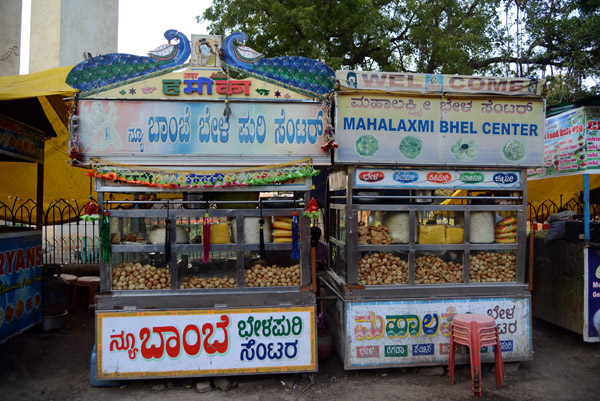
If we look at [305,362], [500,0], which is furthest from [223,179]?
[500,0]

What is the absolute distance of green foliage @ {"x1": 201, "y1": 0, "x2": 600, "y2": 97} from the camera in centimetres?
1090

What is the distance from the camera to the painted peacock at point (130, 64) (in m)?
4.40

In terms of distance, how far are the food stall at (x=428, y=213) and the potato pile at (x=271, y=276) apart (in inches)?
25.1

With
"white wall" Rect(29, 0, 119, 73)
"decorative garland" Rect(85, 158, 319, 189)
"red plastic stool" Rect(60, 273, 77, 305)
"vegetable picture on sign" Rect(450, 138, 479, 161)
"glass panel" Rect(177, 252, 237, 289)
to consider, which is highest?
"white wall" Rect(29, 0, 119, 73)

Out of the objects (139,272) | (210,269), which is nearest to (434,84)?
(210,269)

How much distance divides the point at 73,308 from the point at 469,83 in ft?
25.4

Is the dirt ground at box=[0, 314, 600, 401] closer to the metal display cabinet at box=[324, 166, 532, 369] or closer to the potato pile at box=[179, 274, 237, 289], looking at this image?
the metal display cabinet at box=[324, 166, 532, 369]

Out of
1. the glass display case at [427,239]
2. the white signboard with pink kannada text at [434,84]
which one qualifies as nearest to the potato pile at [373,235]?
the glass display case at [427,239]

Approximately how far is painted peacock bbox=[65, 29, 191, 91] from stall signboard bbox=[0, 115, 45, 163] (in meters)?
2.00

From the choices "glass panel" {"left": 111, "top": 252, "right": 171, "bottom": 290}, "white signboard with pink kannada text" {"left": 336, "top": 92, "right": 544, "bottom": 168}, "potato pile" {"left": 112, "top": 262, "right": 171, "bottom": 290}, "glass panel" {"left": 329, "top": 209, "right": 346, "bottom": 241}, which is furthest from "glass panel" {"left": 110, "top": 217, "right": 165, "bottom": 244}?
"white signboard with pink kannada text" {"left": 336, "top": 92, "right": 544, "bottom": 168}

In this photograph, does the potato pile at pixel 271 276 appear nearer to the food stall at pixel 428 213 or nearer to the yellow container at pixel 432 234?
the food stall at pixel 428 213

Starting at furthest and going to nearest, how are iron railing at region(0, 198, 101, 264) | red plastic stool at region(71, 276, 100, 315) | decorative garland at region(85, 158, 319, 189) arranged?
red plastic stool at region(71, 276, 100, 315) → iron railing at region(0, 198, 101, 264) → decorative garland at region(85, 158, 319, 189)

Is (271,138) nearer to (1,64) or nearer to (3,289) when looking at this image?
(3,289)

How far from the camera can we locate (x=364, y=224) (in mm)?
4918
